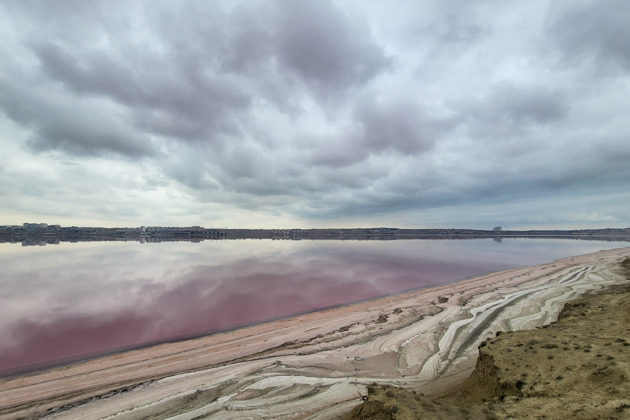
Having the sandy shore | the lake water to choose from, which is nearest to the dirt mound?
the sandy shore

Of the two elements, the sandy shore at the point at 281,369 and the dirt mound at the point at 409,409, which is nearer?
the dirt mound at the point at 409,409

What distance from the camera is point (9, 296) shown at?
684 inches

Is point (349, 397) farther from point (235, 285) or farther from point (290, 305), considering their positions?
point (235, 285)

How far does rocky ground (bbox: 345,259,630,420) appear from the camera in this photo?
3.64m

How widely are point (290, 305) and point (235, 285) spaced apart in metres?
6.85

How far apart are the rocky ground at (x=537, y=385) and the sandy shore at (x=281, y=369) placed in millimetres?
1729

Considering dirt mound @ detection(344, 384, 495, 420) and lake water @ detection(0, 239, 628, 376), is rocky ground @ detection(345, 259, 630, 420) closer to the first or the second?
dirt mound @ detection(344, 384, 495, 420)

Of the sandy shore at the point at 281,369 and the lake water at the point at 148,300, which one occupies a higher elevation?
the sandy shore at the point at 281,369

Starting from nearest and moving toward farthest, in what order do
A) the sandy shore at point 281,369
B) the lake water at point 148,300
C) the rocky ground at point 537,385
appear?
1. the rocky ground at point 537,385
2. the sandy shore at point 281,369
3. the lake water at point 148,300

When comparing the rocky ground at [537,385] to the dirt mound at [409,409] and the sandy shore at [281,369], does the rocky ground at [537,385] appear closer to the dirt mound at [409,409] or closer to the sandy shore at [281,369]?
the dirt mound at [409,409]

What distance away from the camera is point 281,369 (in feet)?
25.5

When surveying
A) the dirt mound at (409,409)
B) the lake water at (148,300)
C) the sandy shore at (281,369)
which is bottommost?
the lake water at (148,300)

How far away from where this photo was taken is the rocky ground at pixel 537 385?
364 cm

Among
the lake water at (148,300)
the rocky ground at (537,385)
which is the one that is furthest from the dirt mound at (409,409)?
the lake water at (148,300)
